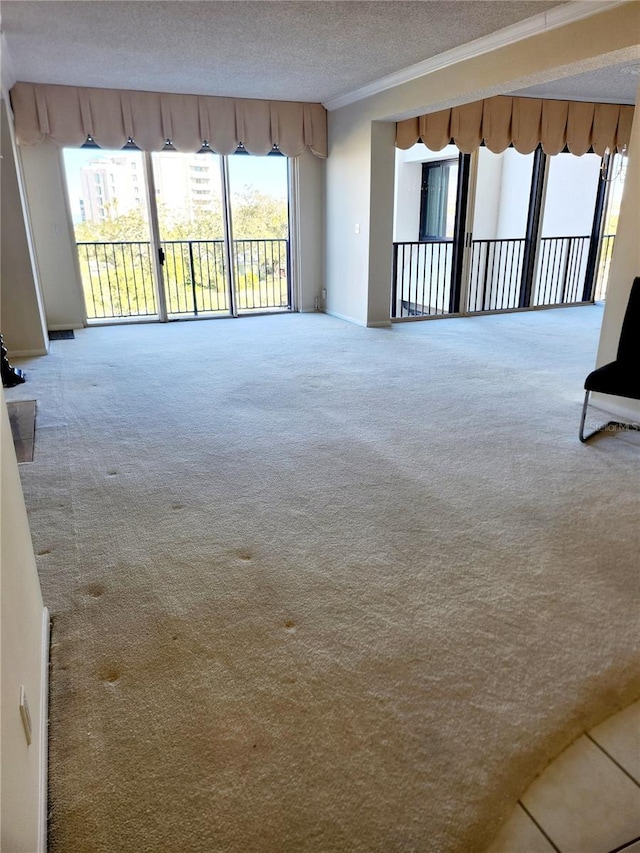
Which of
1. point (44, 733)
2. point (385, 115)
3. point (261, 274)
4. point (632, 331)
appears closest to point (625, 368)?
point (632, 331)

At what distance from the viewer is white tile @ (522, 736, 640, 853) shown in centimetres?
128

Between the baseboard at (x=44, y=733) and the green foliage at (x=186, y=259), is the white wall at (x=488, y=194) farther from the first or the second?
the baseboard at (x=44, y=733)

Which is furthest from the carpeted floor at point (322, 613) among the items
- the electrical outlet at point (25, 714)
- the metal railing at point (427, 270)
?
the metal railing at point (427, 270)

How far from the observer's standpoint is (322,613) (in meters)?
1.97

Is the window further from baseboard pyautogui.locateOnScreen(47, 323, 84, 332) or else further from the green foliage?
baseboard pyautogui.locateOnScreen(47, 323, 84, 332)

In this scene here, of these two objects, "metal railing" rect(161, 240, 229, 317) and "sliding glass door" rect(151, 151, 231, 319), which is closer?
"sliding glass door" rect(151, 151, 231, 319)

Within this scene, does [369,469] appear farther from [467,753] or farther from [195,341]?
[195,341]

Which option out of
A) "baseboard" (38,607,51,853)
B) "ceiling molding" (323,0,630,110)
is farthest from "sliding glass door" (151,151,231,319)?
"baseboard" (38,607,51,853)

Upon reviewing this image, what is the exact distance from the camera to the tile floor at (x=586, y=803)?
1268 mm

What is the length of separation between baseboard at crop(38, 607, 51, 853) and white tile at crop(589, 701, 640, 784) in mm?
1357

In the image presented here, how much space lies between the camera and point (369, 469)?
120 inches

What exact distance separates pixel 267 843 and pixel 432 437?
253cm

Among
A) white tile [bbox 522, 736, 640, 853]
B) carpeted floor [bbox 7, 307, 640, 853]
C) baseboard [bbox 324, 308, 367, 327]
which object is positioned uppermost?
baseboard [bbox 324, 308, 367, 327]

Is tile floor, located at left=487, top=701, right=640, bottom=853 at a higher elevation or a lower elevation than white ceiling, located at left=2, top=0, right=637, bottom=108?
lower
